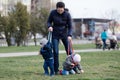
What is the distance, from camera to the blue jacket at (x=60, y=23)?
10.2m

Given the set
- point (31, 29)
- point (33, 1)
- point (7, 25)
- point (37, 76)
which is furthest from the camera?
point (33, 1)

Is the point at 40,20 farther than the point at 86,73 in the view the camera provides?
Yes

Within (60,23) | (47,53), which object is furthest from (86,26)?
(47,53)

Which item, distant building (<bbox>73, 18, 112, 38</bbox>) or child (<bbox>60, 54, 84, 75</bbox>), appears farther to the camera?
distant building (<bbox>73, 18, 112, 38</bbox>)

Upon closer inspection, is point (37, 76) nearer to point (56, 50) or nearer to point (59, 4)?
point (56, 50)

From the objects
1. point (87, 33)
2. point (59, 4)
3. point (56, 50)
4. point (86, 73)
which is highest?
point (59, 4)

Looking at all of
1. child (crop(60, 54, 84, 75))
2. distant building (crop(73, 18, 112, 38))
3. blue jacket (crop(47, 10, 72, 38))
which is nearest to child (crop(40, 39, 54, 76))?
child (crop(60, 54, 84, 75))

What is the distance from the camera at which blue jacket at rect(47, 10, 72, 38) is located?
1017 cm

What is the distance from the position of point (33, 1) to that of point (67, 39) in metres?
83.1

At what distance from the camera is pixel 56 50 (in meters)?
10.1

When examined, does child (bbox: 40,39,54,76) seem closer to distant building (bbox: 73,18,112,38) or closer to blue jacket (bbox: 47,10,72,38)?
blue jacket (bbox: 47,10,72,38)

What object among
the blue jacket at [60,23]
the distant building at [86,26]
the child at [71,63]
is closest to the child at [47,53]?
the child at [71,63]

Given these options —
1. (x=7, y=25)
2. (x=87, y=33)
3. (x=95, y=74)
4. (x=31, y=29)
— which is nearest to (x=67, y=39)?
(x=95, y=74)

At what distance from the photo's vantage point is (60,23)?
10172 mm
